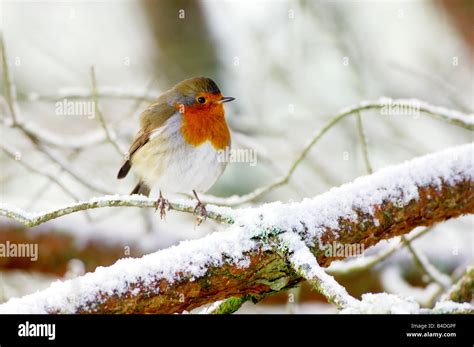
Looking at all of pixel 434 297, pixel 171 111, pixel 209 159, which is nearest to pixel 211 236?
pixel 209 159

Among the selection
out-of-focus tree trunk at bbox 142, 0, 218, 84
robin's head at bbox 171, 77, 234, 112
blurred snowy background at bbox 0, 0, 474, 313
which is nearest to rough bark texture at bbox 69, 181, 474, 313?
robin's head at bbox 171, 77, 234, 112

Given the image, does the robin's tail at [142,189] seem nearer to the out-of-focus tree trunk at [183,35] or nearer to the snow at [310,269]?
the snow at [310,269]

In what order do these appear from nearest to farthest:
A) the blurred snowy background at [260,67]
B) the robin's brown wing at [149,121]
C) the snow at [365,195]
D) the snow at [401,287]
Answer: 1. the snow at [365,195]
2. the robin's brown wing at [149,121]
3. the snow at [401,287]
4. the blurred snowy background at [260,67]

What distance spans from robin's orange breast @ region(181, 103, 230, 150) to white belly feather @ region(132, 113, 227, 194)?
20mm

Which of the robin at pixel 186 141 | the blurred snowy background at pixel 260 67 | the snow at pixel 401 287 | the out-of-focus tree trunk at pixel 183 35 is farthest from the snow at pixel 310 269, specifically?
the out-of-focus tree trunk at pixel 183 35

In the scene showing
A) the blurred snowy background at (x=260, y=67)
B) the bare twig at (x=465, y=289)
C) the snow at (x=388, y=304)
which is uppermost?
the blurred snowy background at (x=260, y=67)

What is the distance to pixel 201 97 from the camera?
92.0 inches

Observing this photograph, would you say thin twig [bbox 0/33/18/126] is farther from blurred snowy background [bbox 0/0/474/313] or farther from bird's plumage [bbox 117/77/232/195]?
blurred snowy background [bbox 0/0/474/313]

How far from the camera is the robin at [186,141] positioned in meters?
2.25

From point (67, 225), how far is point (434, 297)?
1.61 metres

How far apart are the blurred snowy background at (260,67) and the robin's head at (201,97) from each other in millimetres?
749

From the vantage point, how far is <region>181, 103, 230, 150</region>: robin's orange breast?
2260 mm

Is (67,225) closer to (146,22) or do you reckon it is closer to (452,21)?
(146,22)
